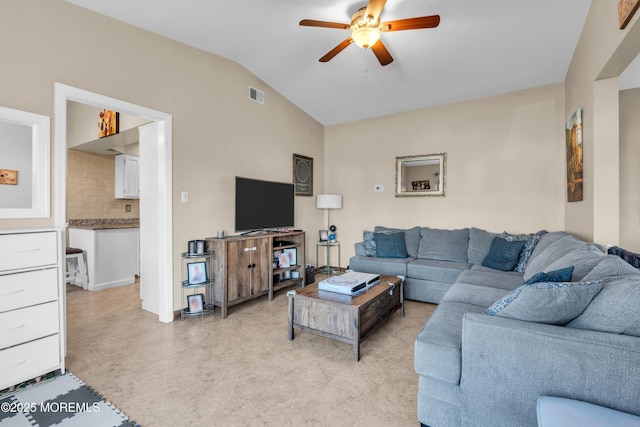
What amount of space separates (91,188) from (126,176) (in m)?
0.61

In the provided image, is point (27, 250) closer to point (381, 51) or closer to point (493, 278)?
point (381, 51)

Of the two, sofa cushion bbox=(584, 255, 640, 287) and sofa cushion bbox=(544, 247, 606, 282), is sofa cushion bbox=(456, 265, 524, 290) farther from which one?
sofa cushion bbox=(584, 255, 640, 287)

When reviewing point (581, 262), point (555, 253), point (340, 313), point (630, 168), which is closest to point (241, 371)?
point (340, 313)

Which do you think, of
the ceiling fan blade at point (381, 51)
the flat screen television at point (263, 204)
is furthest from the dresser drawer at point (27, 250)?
the ceiling fan blade at point (381, 51)

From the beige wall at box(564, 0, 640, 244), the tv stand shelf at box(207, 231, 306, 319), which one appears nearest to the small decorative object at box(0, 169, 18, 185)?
the tv stand shelf at box(207, 231, 306, 319)

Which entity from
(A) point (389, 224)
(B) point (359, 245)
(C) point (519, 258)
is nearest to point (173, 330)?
(B) point (359, 245)

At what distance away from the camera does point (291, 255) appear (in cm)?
414

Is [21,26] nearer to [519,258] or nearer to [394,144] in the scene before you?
[394,144]

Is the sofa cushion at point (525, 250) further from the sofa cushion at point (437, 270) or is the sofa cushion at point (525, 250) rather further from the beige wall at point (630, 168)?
the beige wall at point (630, 168)

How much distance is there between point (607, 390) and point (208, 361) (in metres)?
2.27

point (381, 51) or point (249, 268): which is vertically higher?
point (381, 51)

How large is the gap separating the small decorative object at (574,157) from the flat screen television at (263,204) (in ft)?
11.2

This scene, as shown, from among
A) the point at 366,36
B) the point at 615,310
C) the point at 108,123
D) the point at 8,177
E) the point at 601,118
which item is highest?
the point at 366,36

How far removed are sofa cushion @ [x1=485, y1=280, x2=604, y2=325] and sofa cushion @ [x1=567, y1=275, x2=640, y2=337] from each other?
2 cm
